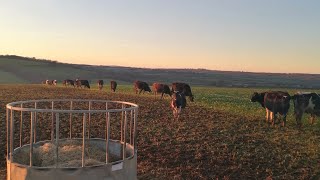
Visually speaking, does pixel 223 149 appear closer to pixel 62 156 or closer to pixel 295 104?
pixel 62 156

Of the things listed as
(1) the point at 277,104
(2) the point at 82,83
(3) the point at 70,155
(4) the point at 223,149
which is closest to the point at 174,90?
(1) the point at 277,104

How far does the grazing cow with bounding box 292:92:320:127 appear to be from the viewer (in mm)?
18922

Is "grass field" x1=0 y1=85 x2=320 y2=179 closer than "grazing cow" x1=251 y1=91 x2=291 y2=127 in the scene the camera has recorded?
Yes

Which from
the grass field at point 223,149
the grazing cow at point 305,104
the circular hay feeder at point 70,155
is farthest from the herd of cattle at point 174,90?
the circular hay feeder at point 70,155

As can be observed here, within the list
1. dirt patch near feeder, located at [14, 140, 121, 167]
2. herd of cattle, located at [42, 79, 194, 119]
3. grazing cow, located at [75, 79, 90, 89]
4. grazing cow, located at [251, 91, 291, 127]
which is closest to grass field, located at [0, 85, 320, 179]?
grazing cow, located at [251, 91, 291, 127]

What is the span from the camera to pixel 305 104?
19062 millimetres

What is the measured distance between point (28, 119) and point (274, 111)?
504 inches

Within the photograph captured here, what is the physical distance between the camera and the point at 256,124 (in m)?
18.7

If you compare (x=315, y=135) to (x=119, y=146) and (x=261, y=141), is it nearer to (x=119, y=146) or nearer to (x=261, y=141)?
(x=261, y=141)

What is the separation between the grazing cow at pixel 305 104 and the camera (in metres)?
18.9

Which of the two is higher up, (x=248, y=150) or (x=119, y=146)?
(x=119, y=146)

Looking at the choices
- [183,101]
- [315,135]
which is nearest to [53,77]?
[183,101]

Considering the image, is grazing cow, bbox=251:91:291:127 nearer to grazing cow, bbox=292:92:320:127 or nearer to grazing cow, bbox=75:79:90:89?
grazing cow, bbox=292:92:320:127

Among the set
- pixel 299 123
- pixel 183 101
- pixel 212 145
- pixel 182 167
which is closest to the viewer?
pixel 182 167
